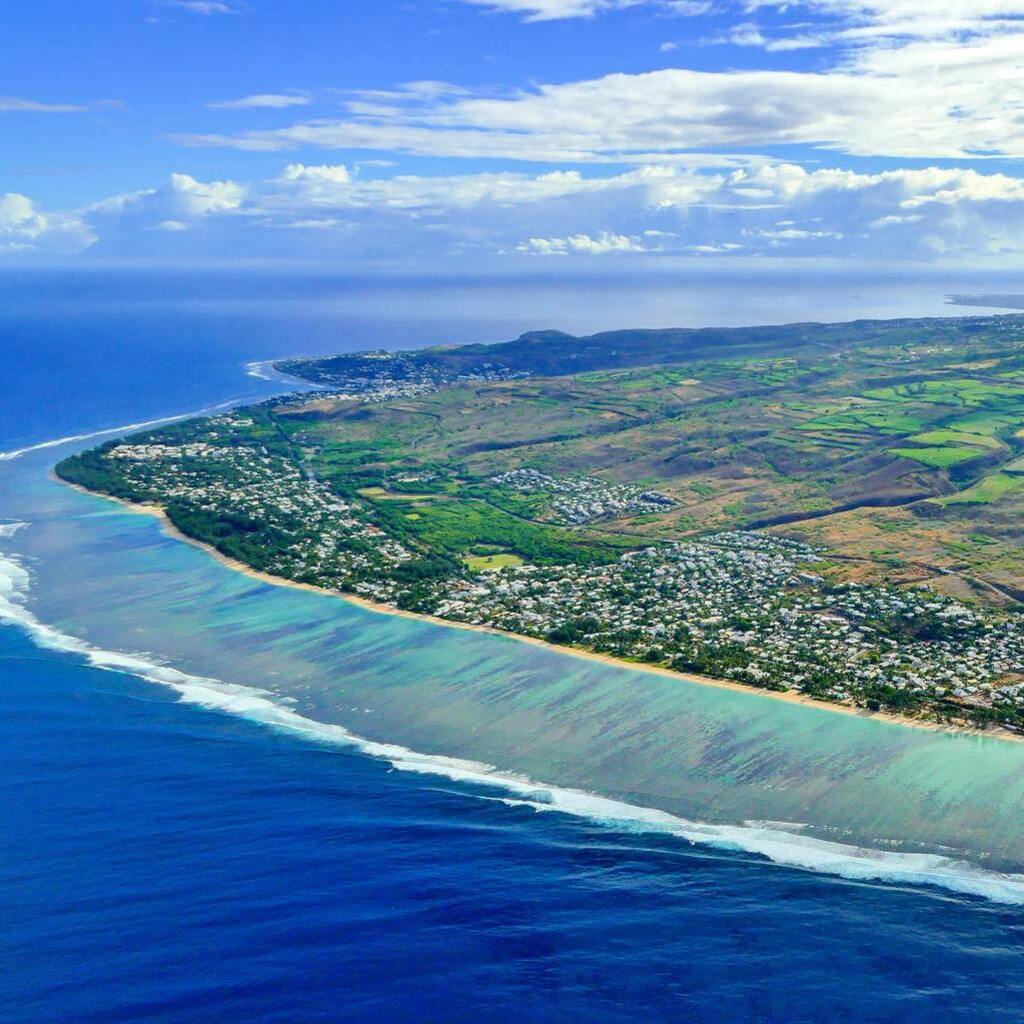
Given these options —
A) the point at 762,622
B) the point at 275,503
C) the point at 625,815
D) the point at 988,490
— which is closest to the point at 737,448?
the point at 988,490

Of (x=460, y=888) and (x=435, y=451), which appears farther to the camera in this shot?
(x=435, y=451)

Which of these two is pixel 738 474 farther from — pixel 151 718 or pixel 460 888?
pixel 460 888

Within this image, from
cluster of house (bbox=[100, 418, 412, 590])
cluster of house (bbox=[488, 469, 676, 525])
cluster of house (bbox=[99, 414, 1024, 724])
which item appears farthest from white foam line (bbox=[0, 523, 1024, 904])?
cluster of house (bbox=[488, 469, 676, 525])

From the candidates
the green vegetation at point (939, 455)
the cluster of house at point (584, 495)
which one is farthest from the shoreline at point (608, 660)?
the green vegetation at point (939, 455)

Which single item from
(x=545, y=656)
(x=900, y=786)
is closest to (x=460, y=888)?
(x=900, y=786)

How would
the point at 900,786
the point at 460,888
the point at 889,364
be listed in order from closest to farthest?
1. the point at 460,888
2. the point at 900,786
3. the point at 889,364

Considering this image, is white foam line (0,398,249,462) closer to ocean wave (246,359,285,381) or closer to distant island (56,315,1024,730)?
distant island (56,315,1024,730)
